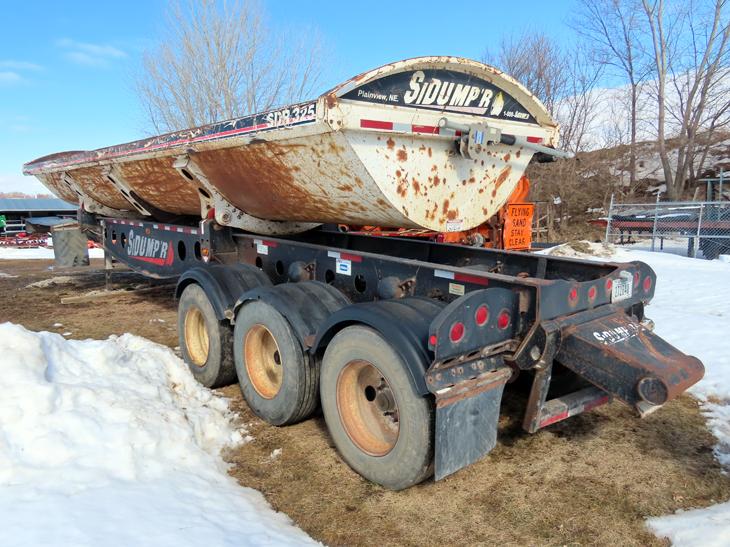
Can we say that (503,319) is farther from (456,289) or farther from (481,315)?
(456,289)

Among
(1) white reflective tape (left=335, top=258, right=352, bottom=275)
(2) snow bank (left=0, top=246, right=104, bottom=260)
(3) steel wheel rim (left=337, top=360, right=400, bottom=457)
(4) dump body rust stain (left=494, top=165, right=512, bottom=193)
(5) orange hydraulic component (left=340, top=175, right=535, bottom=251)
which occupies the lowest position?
(2) snow bank (left=0, top=246, right=104, bottom=260)

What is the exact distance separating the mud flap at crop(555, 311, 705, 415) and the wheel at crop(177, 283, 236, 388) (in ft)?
9.39

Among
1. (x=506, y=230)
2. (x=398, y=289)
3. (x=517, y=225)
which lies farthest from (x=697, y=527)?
(x=517, y=225)

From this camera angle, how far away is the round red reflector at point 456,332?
2.61 metres

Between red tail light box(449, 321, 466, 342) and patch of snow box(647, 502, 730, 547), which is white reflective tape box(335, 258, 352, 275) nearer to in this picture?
red tail light box(449, 321, 466, 342)

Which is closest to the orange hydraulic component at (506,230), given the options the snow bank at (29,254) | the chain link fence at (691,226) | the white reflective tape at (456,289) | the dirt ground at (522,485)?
the dirt ground at (522,485)

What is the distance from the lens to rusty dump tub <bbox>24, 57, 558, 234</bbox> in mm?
3322

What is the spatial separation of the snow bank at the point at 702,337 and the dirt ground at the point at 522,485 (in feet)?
0.34

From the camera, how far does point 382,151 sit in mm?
3432

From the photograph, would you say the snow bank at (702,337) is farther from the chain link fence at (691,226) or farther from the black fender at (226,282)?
the black fender at (226,282)

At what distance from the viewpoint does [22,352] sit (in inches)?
134

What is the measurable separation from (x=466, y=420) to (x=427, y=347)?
439 mm

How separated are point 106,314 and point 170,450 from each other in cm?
515

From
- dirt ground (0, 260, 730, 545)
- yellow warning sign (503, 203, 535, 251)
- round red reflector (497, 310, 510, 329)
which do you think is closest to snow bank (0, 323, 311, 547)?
dirt ground (0, 260, 730, 545)
